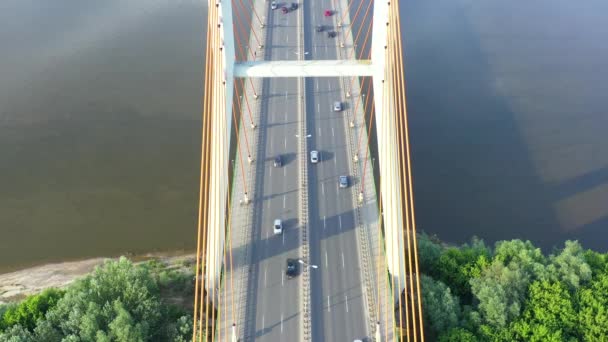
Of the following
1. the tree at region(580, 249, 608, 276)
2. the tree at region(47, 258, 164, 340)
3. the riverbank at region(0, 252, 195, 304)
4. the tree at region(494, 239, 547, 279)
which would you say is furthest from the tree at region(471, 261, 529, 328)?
the riverbank at region(0, 252, 195, 304)

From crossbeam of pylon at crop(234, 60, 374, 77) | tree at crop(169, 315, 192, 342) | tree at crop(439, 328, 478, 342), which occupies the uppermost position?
crossbeam of pylon at crop(234, 60, 374, 77)

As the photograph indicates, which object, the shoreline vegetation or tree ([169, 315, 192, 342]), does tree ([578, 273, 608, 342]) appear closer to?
the shoreline vegetation

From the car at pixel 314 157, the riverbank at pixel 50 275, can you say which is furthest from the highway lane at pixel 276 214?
the riverbank at pixel 50 275

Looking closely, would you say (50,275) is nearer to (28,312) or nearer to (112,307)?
(28,312)

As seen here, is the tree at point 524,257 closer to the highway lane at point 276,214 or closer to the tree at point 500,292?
the tree at point 500,292

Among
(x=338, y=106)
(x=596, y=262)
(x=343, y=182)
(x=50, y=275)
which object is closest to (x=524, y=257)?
(x=596, y=262)

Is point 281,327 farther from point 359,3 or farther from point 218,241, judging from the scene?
point 359,3
